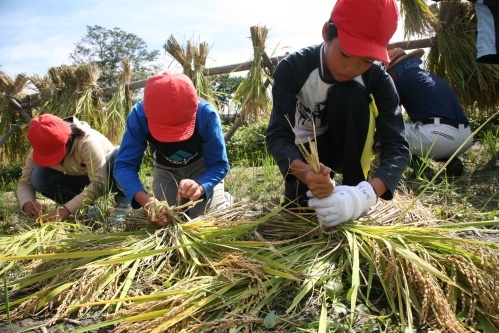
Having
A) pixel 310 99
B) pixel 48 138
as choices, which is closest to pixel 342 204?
pixel 310 99

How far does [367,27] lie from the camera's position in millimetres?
1521

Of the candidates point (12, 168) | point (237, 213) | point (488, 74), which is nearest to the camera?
point (237, 213)

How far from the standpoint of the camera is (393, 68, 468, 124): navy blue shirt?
9.39 ft

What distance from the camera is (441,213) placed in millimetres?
1957

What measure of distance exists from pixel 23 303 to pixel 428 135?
8.24 ft

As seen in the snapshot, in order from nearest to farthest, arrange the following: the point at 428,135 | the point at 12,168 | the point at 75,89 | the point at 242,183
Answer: the point at 428,135
the point at 242,183
the point at 75,89
the point at 12,168

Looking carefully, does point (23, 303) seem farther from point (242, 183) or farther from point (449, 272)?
point (242, 183)

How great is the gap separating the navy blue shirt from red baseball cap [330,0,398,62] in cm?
148

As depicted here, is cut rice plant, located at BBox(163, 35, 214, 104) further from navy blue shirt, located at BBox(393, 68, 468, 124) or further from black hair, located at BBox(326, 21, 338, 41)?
black hair, located at BBox(326, 21, 338, 41)

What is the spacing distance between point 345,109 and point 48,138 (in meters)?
1.61

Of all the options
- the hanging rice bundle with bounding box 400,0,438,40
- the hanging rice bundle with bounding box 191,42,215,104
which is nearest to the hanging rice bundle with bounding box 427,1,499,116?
the hanging rice bundle with bounding box 400,0,438,40

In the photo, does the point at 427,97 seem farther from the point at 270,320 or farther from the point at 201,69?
the point at 270,320

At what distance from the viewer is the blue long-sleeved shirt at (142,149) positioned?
2.10m

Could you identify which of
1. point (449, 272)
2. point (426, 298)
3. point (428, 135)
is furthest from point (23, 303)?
point (428, 135)
